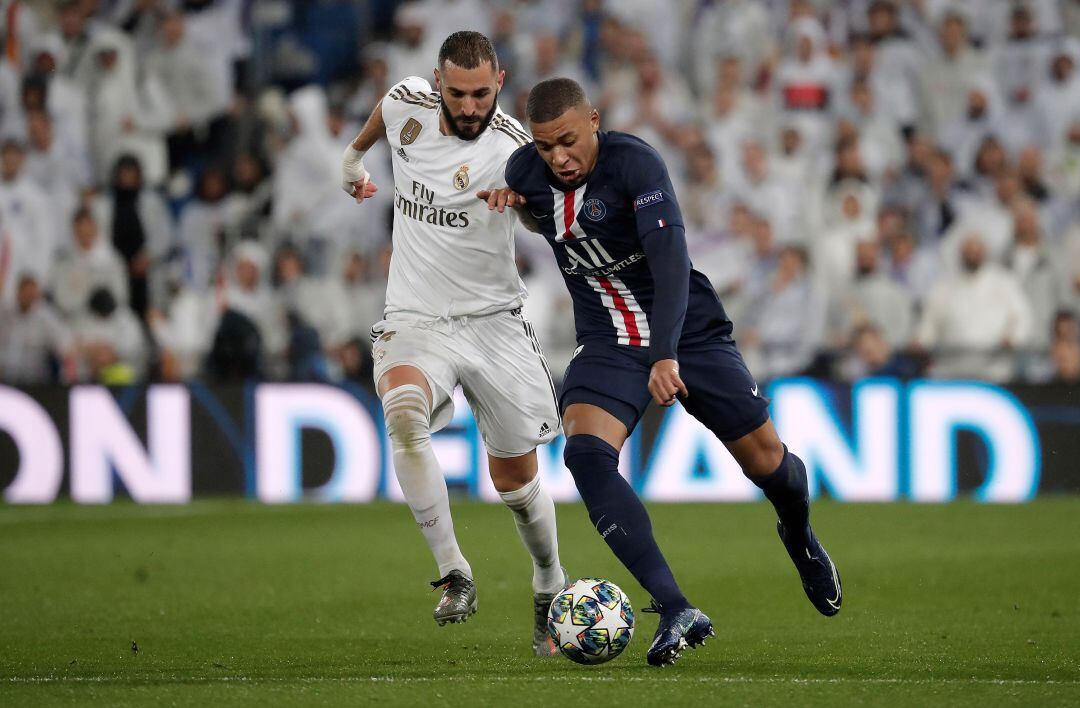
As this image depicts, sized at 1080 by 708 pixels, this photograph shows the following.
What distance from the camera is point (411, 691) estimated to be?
17.1ft

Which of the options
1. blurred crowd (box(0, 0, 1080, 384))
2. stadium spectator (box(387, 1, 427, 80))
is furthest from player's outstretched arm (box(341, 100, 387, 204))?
stadium spectator (box(387, 1, 427, 80))

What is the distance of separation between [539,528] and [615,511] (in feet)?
2.73

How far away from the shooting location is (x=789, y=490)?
6.34 metres

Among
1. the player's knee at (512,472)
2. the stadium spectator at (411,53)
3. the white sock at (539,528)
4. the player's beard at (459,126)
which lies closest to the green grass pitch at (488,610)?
the white sock at (539,528)

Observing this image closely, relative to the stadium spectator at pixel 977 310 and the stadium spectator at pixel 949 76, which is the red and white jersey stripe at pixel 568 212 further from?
the stadium spectator at pixel 949 76

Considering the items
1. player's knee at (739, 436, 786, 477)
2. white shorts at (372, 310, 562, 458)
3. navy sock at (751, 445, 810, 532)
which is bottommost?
navy sock at (751, 445, 810, 532)

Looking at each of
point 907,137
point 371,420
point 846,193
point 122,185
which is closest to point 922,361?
point 846,193

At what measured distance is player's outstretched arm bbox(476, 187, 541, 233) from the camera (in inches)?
241

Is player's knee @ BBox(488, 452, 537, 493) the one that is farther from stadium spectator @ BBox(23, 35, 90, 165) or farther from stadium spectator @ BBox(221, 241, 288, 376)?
stadium spectator @ BBox(23, 35, 90, 165)

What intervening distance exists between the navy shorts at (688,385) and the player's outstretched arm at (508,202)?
518 mm

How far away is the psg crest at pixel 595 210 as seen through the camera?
594 cm

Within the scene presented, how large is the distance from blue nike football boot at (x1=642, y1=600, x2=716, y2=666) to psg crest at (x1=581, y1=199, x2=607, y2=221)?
1.43 metres

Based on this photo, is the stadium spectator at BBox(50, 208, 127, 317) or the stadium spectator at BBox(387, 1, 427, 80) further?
the stadium spectator at BBox(387, 1, 427, 80)

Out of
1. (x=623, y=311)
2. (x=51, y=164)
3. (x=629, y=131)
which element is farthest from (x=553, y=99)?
(x=51, y=164)
